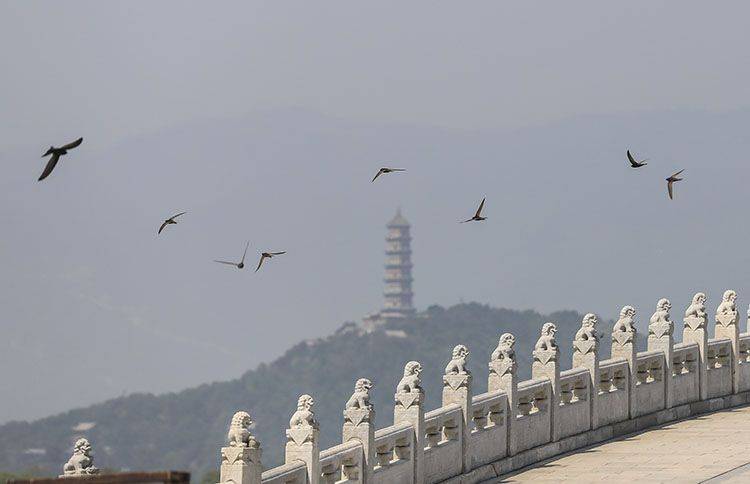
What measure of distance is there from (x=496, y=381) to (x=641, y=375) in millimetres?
5629

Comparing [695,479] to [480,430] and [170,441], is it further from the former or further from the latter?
[170,441]

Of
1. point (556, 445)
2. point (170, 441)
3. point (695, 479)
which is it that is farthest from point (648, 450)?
point (170, 441)

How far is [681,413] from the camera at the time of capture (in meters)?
32.2

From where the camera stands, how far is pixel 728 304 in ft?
114

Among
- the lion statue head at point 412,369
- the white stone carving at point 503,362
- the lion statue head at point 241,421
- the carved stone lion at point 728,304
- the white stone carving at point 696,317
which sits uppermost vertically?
→ the carved stone lion at point 728,304

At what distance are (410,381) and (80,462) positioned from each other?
5.39 metres

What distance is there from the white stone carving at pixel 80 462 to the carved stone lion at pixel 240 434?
229 cm

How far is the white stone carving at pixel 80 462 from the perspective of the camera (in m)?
19.9

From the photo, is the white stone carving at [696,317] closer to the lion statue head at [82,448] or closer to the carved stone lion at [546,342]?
the carved stone lion at [546,342]

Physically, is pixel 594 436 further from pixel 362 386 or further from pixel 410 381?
pixel 362 386

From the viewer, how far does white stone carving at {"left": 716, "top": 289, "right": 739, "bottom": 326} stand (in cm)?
3456

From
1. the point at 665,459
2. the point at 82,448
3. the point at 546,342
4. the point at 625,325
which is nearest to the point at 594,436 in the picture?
the point at 546,342

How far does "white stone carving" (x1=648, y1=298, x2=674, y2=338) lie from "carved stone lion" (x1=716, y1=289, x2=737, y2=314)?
255 centimetres

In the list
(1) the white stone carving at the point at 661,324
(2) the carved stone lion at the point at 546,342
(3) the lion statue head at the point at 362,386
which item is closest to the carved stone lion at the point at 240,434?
(3) the lion statue head at the point at 362,386
